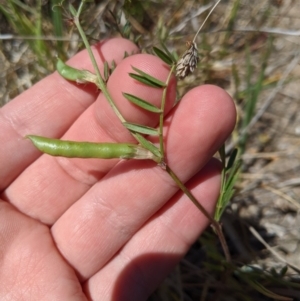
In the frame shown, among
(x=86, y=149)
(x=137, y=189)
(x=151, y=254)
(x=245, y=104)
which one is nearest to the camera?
(x=86, y=149)

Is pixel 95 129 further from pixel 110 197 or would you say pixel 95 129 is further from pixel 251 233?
pixel 251 233

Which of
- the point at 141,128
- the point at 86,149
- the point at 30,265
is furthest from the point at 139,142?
the point at 30,265

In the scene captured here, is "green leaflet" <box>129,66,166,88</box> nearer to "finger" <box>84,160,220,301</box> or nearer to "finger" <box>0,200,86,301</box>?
"finger" <box>84,160,220,301</box>

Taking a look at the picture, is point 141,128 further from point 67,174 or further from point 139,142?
point 67,174

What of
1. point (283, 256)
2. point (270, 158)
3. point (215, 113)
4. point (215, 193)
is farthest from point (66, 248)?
point (270, 158)

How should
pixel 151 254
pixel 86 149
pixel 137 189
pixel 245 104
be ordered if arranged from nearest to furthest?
pixel 86 149, pixel 137 189, pixel 151 254, pixel 245 104

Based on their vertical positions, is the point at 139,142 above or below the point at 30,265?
above

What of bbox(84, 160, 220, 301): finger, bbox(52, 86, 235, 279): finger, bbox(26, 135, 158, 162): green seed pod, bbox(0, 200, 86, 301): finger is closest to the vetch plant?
bbox(26, 135, 158, 162): green seed pod
